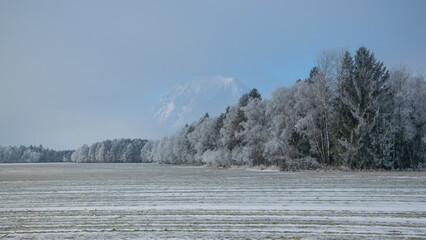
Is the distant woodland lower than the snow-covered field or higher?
higher

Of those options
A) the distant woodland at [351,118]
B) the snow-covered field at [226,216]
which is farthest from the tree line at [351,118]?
the snow-covered field at [226,216]

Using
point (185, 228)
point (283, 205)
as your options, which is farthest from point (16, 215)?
point (283, 205)

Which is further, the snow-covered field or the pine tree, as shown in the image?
the pine tree

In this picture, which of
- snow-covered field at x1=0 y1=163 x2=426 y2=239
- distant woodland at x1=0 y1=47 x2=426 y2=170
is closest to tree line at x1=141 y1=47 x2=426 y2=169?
distant woodland at x1=0 y1=47 x2=426 y2=170

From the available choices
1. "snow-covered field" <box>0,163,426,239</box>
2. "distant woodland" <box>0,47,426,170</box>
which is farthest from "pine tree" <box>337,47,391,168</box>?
"snow-covered field" <box>0,163,426,239</box>

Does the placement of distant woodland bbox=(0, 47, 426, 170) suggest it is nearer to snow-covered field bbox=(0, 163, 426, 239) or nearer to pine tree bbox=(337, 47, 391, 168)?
pine tree bbox=(337, 47, 391, 168)

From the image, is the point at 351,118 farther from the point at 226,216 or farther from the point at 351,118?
the point at 226,216

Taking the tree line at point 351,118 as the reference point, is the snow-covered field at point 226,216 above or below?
below

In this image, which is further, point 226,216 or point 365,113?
point 365,113

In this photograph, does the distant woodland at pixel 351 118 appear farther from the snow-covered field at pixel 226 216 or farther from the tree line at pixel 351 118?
the snow-covered field at pixel 226 216

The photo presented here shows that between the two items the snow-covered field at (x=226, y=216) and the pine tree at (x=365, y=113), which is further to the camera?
the pine tree at (x=365, y=113)

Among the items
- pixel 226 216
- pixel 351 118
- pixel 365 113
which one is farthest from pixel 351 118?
pixel 226 216

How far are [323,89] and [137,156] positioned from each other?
163 m

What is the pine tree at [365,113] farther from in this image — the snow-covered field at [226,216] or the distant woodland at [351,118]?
the snow-covered field at [226,216]
